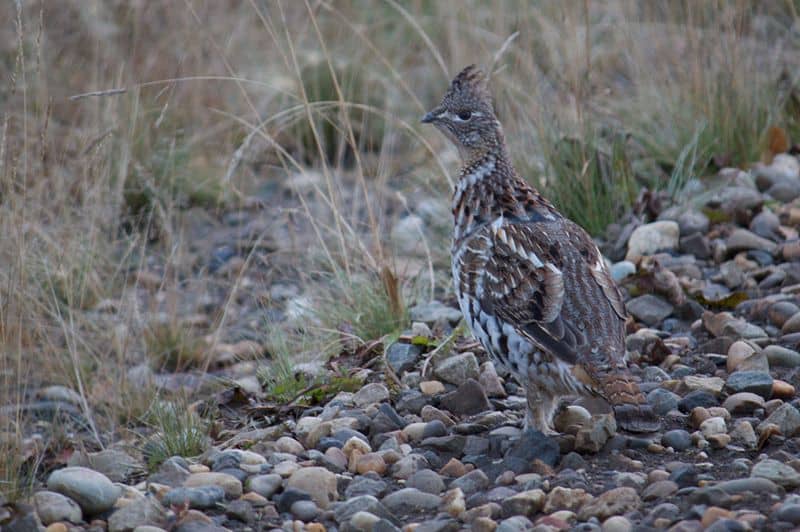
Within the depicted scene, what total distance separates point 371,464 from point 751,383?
5.64ft

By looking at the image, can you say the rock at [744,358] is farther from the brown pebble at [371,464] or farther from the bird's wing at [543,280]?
the brown pebble at [371,464]

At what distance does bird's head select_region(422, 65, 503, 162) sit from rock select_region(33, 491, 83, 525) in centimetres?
241

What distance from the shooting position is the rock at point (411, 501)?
4.43 meters

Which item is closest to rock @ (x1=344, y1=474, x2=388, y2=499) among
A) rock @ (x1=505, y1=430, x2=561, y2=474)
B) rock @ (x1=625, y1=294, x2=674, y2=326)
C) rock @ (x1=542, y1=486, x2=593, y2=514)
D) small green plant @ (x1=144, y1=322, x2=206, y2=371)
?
rock @ (x1=505, y1=430, x2=561, y2=474)

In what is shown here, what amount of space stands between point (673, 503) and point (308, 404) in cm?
213

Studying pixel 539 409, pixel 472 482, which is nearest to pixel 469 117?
pixel 539 409

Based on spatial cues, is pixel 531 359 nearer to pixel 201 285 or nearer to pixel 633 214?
pixel 633 214

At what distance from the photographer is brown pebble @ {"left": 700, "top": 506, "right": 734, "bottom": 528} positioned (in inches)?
151

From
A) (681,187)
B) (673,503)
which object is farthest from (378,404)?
(681,187)

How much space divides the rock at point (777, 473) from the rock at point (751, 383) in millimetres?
921

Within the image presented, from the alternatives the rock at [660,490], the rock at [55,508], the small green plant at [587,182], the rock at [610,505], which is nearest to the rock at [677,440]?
the rock at [660,490]

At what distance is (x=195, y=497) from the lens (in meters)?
4.41

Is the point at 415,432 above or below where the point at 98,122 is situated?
below

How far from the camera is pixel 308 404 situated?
576 centimetres
